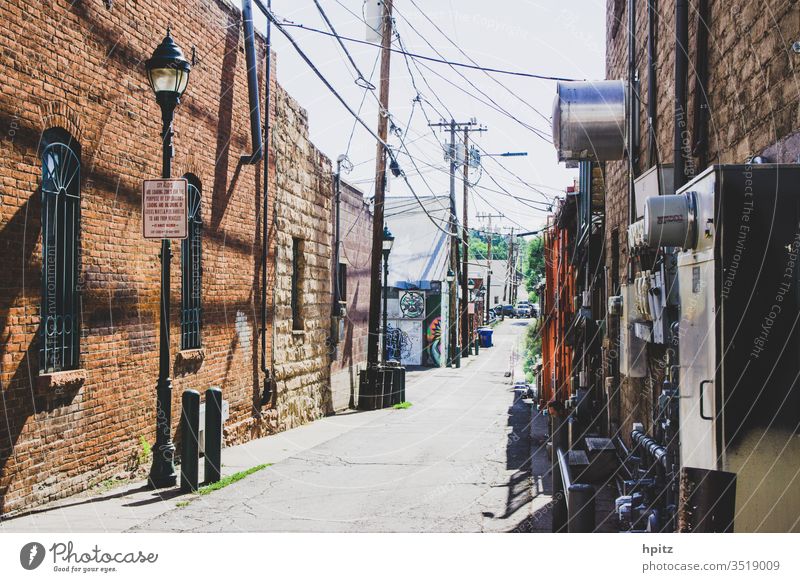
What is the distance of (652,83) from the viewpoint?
7.29m

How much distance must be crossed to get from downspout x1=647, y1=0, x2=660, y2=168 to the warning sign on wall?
4.57 m

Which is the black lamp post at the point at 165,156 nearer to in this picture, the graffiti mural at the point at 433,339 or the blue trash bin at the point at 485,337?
the graffiti mural at the point at 433,339

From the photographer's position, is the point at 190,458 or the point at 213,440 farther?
the point at 213,440

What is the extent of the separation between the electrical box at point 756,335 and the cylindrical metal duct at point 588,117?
424 centimetres

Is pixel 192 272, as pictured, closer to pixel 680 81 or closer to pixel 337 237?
pixel 680 81

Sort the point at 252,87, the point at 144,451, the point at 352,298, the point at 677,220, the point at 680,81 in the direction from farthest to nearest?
1. the point at 352,298
2. the point at 252,87
3. the point at 144,451
4. the point at 680,81
5. the point at 677,220

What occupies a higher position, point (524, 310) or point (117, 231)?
point (117, 231)

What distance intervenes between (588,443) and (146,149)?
613 cm

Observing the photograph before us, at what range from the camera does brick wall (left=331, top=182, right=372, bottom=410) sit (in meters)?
20.3

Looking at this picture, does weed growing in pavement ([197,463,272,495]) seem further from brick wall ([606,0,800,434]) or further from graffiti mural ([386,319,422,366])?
graffiti mural ([386,319,422,366])

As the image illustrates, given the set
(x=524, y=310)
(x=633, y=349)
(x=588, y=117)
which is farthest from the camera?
(x=524, y=310)

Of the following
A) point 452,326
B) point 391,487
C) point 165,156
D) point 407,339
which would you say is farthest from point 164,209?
point 452,326

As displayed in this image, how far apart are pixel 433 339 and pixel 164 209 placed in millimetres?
31542

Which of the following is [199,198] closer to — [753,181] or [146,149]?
[146,149]
